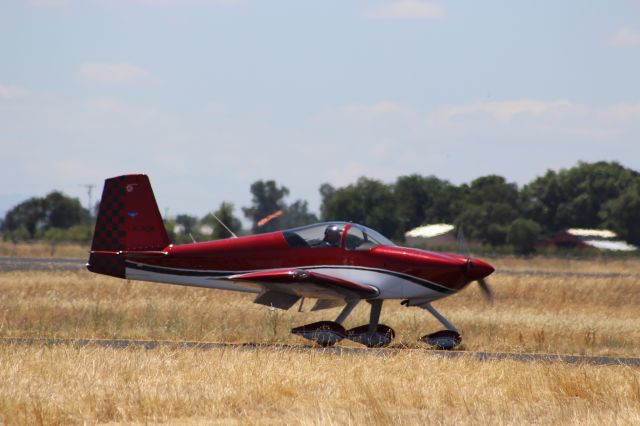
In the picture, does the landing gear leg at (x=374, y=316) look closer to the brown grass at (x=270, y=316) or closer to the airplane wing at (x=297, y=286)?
the airplane wing at (x=297, y=286)

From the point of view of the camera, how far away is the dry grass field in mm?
10820

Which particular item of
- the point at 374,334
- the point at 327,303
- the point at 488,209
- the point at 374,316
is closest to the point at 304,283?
the point at 327,303

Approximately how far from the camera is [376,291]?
18.3m

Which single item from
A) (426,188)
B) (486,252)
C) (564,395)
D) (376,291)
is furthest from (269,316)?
(426,188)

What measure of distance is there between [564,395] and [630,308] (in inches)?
662

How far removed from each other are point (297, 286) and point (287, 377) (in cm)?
532

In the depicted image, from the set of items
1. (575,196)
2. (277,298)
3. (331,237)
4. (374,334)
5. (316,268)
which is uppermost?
(575,196)

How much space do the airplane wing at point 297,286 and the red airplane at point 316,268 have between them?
0.05 feet

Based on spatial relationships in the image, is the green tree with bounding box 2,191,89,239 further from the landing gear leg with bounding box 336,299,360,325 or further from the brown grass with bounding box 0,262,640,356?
the landing gear leg with bounding box 336,299,360,325

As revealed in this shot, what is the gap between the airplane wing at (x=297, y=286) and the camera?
17734 millimetres

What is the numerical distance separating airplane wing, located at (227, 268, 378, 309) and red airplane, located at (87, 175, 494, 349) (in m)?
0.02

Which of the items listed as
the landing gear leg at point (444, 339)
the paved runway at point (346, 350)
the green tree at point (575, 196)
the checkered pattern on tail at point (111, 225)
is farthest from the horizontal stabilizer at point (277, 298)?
the green tree at point (575, 196)

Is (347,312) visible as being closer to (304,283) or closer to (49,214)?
(304,283)

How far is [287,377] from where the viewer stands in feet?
41.4
